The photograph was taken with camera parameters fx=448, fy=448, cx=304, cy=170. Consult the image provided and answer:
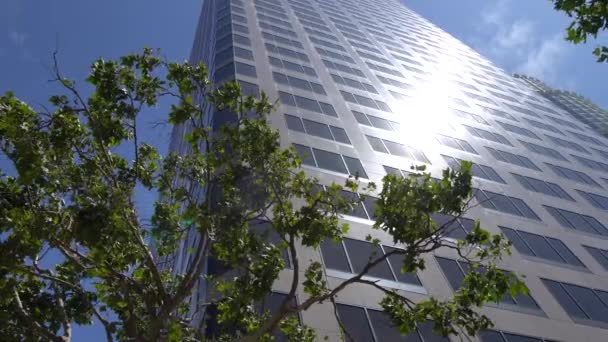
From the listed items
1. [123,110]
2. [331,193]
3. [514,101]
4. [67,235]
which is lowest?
[67,235]

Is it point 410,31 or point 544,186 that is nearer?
point 544,186

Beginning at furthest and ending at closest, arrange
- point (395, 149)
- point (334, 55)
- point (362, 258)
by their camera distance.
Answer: point (334, 55)
point (395, 149)
point (362, 258)

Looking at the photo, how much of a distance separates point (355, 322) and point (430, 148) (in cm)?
1532

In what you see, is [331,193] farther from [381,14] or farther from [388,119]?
[381,14]

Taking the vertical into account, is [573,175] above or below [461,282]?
above

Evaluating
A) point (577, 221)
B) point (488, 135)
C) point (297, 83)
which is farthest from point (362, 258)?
point (488, 135)

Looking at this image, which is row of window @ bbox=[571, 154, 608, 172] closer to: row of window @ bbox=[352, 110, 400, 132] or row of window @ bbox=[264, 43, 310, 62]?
row of window @ bbox=[352, 110, 400, 132]

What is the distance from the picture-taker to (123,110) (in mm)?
8945

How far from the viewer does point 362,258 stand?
15320 millimetres

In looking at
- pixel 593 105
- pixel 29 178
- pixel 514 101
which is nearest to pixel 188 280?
pixel 29 178

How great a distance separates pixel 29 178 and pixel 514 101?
44754 millimetres

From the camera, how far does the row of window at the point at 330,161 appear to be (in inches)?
776

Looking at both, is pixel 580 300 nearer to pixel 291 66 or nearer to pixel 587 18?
pixel 587 18

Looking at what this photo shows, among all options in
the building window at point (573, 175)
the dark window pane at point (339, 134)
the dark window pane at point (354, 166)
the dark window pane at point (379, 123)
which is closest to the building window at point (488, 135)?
the building window at point (573, 175)
